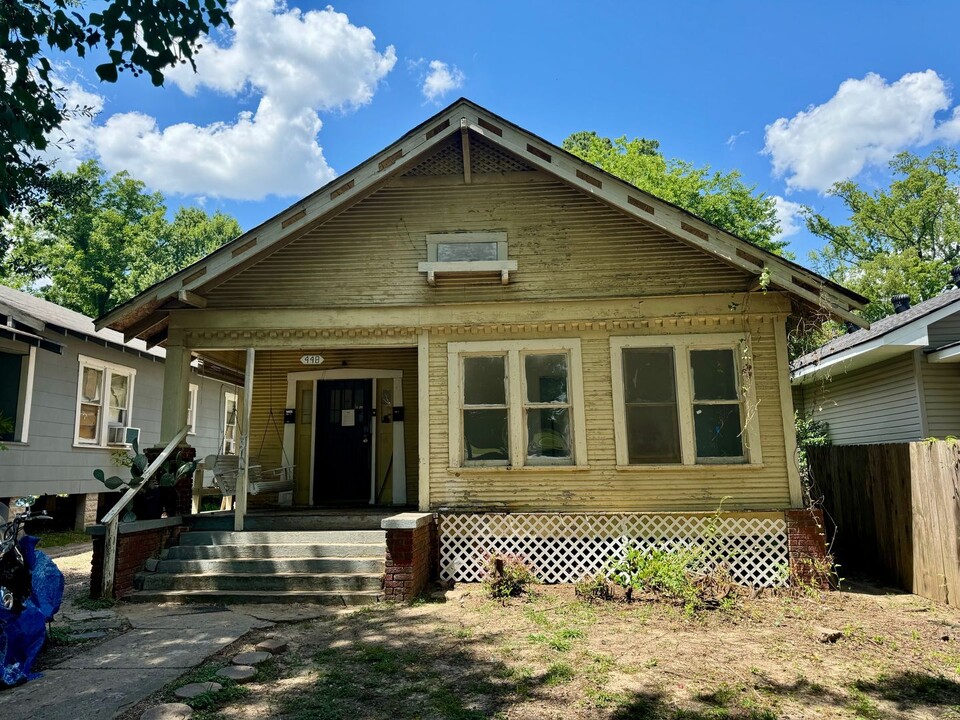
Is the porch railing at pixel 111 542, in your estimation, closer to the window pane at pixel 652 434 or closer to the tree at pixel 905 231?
the window pane at pixel 652 434

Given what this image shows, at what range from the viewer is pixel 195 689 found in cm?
435

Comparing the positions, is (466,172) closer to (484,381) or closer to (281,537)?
(484,381)

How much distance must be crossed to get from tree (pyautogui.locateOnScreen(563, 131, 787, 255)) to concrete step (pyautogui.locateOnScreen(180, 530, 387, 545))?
84.4 feet

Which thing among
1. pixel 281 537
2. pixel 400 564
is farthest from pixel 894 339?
pixel 281 537

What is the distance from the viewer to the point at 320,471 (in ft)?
36.8

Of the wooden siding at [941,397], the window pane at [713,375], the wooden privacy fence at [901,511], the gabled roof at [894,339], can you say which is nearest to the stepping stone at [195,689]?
the window pane at [713,375]

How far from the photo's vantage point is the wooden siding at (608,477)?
823 cm

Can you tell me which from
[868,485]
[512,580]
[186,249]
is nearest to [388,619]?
[512,580]

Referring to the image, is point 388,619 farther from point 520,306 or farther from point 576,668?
point 520,306

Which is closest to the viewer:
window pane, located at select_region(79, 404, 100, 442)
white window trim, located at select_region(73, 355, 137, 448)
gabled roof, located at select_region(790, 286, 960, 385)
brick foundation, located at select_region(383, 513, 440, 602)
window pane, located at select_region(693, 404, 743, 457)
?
brick foundation, located at select_region(383, 513, 440, 602)

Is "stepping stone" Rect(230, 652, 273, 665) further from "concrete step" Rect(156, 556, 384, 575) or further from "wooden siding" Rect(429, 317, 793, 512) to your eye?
"wooden siding" Rect(429, 317, 793, 512)

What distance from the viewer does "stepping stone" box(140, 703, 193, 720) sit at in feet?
12.8

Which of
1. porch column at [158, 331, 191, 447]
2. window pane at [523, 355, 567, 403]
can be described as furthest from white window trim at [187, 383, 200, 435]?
window pane at [523, 355, 567, 403]

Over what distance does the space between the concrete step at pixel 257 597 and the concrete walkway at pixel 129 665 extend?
36 centimetres
